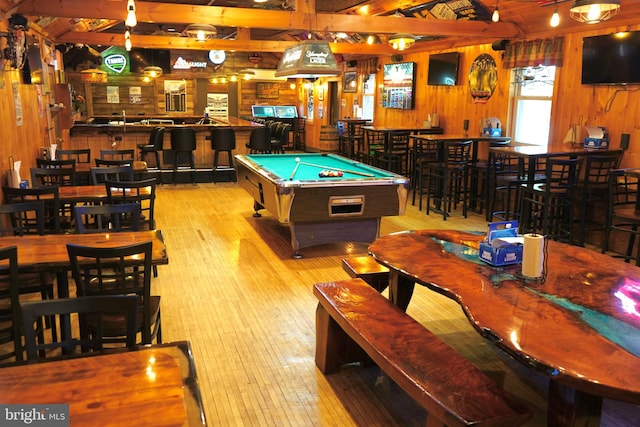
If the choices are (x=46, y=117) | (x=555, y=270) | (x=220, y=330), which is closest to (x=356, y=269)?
(x=220, y=330)

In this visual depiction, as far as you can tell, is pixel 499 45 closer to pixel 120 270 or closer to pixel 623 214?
pixel 623 214

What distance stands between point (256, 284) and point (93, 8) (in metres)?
3.99

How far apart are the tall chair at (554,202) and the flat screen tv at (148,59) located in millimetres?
11612

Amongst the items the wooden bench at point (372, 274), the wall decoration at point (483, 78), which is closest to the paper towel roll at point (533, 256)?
the wooden bench at point (372, 274)

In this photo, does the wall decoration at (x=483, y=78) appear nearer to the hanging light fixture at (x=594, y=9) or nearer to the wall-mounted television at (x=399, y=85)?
the wall-mounted television at (x=399, y=85)

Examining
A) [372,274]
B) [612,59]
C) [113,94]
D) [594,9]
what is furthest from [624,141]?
[113,94]

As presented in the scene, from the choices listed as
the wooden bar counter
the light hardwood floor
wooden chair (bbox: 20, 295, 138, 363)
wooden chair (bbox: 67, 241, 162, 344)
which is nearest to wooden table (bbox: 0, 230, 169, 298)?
wooden chair (bbox: 67, 241, 162, 344)

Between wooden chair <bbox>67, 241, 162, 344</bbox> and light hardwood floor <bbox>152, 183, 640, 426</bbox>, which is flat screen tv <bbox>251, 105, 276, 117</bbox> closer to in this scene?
light hardwood floor <bbox>152, 183, 640, 426</bbox>

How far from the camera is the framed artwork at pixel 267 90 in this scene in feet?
55.3

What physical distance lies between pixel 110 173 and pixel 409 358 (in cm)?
419

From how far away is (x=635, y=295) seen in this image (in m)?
2.44

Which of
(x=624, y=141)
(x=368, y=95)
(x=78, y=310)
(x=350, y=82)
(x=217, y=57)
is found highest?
(x=217, y=57)

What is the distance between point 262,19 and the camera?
23.1 feet

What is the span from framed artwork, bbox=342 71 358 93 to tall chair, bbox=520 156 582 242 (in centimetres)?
744
